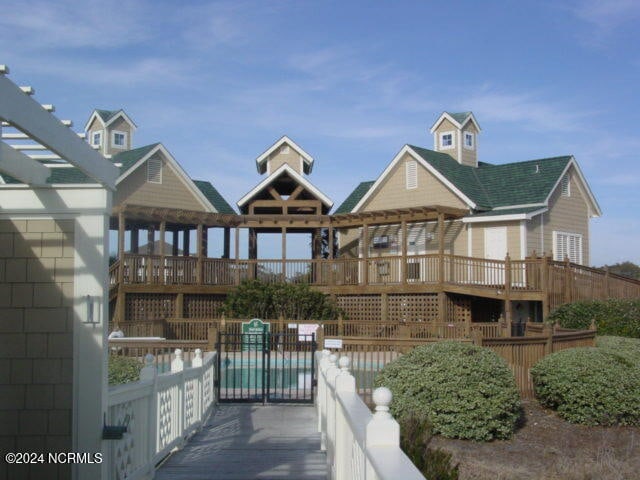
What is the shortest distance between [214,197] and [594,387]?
912 inches

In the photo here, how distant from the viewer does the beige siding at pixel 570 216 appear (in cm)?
2972

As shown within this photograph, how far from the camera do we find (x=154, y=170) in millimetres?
31016

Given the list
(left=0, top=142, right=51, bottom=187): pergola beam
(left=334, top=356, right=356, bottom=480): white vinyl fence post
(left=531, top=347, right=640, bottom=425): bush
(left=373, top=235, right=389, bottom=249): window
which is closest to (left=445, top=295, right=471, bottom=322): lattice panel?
(left=373, top=235, right=389, bottom=249): window

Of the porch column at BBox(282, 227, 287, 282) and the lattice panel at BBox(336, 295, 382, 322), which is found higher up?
the porch column at BBox(282, 227, 287, 282)

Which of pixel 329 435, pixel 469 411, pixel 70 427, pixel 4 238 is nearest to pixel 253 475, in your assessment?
pixel 329 435

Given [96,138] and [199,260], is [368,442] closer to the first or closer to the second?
[199,260]

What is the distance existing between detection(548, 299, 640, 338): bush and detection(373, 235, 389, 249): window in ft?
34.8

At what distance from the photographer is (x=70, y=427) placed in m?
6.74

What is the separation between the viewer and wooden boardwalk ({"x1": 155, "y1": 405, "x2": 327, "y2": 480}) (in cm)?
842

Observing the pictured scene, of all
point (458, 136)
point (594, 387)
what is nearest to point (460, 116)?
point (458, 136)

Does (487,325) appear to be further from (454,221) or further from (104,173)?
(104,173)

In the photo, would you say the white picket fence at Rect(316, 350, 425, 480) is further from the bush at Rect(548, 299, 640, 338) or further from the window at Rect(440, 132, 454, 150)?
the window at Rect(440, 132, 454, 150)

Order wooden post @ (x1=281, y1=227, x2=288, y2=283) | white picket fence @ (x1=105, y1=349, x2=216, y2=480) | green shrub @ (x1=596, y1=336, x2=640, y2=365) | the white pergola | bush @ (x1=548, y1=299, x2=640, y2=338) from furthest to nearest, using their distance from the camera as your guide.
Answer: wooden post @ (x1=281, y1=227, x2=288, y2=283)
bush @ (x1=548, y1=299, x2=640, y2=338)
green shrub @ (x1=596, y1=336, x2=640, y2=365)
white picket fence @ (x1=105, y1=349, x2=216, y2=480)
the white pergola

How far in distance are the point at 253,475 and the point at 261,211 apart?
26583 millimetres
